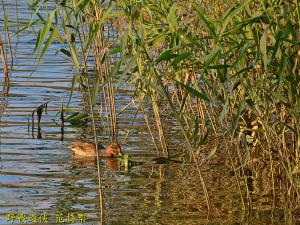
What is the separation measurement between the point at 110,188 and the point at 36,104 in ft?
12.4

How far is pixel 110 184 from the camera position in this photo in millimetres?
8273

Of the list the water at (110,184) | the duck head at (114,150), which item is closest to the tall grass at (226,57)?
the water at (110,184)

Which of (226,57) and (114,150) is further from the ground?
(226,57)

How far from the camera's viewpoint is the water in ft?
23.8

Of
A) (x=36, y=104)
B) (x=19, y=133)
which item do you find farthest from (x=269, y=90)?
(x=36, y=104)

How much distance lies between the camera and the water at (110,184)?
7.26 m

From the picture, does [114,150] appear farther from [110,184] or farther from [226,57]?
[226,57]

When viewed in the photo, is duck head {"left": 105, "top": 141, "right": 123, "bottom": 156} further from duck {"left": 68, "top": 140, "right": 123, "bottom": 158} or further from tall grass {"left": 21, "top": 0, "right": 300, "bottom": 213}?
tall grass {"left": 21, "top": 0, "right": 300, "bottom": 213}

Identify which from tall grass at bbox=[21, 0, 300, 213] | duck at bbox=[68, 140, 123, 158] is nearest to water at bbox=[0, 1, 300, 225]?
duck at bbox=[68, 140, 123, 158]

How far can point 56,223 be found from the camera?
6918mm

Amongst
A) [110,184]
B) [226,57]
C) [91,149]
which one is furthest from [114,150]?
[226,57]

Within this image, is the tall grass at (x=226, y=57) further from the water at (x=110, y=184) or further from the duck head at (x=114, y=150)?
the duck head at (x=114, y=150)

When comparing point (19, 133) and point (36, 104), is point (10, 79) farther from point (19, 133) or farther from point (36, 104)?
point (19, 133)

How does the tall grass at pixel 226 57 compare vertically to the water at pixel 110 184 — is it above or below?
above
